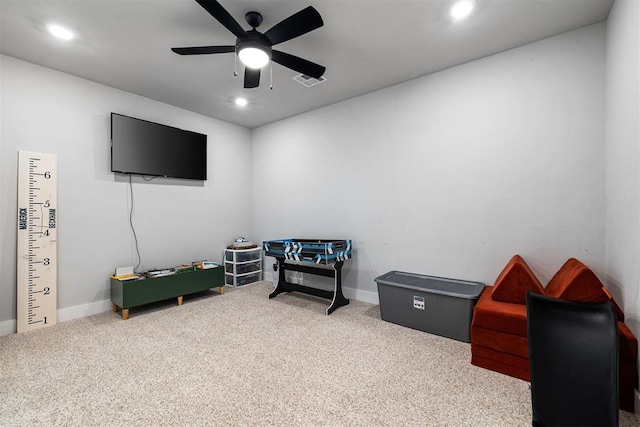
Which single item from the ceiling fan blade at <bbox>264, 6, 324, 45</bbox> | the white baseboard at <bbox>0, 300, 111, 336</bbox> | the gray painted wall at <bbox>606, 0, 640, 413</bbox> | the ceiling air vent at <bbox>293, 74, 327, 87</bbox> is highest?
the ceiling air vent at <bbox>293, 74, 327, 87</bbox>

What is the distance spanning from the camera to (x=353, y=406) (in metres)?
1.74

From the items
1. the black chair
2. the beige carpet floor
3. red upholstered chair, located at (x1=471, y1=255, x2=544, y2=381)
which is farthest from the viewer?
red upholstered chair, located at (x1=471, y1=255, x2=544, y2=381)

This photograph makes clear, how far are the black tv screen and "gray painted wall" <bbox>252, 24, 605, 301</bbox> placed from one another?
1626mm

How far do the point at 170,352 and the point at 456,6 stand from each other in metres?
3.70

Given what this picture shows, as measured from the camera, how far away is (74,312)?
3213 mm

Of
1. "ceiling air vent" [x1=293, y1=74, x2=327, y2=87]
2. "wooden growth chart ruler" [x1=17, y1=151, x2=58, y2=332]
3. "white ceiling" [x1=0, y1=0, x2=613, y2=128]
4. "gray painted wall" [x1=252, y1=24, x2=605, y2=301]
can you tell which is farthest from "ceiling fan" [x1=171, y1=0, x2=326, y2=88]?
"wooden growth chart ruler" [x1=17, y1=151, x2=58, y2=332]

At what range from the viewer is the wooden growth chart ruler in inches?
112

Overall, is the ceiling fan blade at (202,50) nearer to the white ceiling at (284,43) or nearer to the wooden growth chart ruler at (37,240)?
the white ceiling at (284,43)

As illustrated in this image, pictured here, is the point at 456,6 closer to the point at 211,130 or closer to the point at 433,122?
the point at 433,122

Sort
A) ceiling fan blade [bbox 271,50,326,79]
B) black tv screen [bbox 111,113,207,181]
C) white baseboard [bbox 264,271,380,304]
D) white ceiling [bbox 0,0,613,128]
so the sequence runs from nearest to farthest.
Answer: white ceiling [bbox 0,0,613,128] < ceiling fan blade [bbox 271,50,326,79] < black tv screen [bbox 111,113,207,181] < white baseboard [bbox 264,271,380,304]

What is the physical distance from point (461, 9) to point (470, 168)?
146 centimetres

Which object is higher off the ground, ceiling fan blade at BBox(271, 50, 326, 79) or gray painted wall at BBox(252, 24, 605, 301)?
ceiling fan blade at BBox(271, 50, 326, 79)

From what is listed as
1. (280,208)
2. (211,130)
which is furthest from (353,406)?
(211,130)

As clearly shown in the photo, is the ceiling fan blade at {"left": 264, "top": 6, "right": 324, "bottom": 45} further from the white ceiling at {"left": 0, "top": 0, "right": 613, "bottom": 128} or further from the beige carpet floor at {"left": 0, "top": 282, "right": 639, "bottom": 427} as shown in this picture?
the beige carpet floor at {"left": 0, "top": 282, "right": 639, "bottom": 427}
